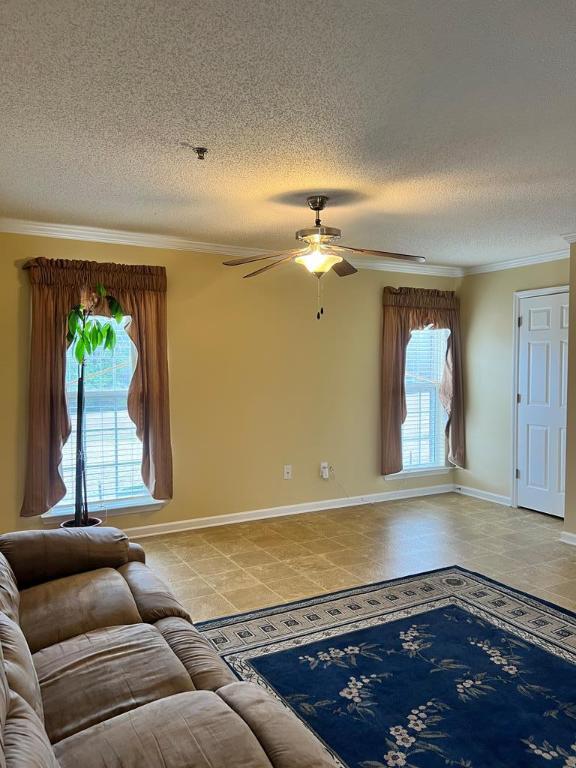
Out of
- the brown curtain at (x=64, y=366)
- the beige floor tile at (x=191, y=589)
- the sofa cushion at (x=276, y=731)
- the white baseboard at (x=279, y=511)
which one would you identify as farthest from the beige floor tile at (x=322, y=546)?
the sofa cushion at (x=276, y=731)

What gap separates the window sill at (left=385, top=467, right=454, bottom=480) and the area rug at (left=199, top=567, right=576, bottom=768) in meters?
2.38

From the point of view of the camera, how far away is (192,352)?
4977 mm

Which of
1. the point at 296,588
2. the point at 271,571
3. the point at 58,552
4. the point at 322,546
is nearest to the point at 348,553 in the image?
the point at 322,546

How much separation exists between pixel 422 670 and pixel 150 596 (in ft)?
4.40

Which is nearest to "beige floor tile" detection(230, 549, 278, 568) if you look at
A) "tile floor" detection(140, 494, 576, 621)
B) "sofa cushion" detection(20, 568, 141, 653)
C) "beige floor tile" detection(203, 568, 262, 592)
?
"tile floor" detection(140, 494, 576, 621)

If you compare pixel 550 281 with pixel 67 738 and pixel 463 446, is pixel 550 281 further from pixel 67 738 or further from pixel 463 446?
pixel 67 738

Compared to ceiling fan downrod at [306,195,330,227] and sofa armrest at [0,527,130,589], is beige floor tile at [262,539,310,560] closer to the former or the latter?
sofa armrest at [0,527,130,589]

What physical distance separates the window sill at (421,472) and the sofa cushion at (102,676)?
4.34 m

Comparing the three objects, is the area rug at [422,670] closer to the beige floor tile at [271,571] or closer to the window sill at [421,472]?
the beige floor tile at [271,571]

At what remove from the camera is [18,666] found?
1.56 metres

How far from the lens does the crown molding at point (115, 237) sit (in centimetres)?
428

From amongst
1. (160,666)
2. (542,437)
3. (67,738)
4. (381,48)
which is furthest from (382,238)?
(67,738)

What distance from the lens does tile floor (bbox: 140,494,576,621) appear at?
366 cm

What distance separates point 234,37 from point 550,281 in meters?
4.49
